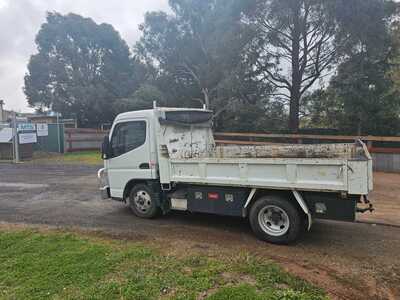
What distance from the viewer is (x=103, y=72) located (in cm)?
2795

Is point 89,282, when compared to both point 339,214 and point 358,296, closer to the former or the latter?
point 358,296

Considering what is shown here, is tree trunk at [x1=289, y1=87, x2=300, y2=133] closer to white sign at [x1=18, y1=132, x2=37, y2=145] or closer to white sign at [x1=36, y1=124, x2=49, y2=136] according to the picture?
white sign at [x1=18, y1=132, x2=37, y2=145]

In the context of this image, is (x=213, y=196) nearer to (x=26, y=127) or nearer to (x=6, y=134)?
(x=26, y=127)

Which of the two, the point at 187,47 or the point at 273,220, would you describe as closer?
the point at 273,220

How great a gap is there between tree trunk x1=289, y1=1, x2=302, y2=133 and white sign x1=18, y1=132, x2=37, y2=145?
14641 mm

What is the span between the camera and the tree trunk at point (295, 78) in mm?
12084

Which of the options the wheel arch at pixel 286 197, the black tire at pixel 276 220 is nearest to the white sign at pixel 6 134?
the wheel arch at pixel 286 197

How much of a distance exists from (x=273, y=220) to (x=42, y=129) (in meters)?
17.9

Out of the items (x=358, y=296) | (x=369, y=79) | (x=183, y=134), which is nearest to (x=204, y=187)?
(x=183, y=134)

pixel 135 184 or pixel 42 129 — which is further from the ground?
pixel 42 129

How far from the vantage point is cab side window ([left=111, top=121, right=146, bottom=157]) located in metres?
5.60

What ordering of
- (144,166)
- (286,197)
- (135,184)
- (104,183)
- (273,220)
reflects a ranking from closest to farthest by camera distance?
1. (286,197)
2. (273,220)
3. (144,166)
4. (135,184)
5. (104,183)

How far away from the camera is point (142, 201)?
5.84m

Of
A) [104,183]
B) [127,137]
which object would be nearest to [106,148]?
[127,137]
